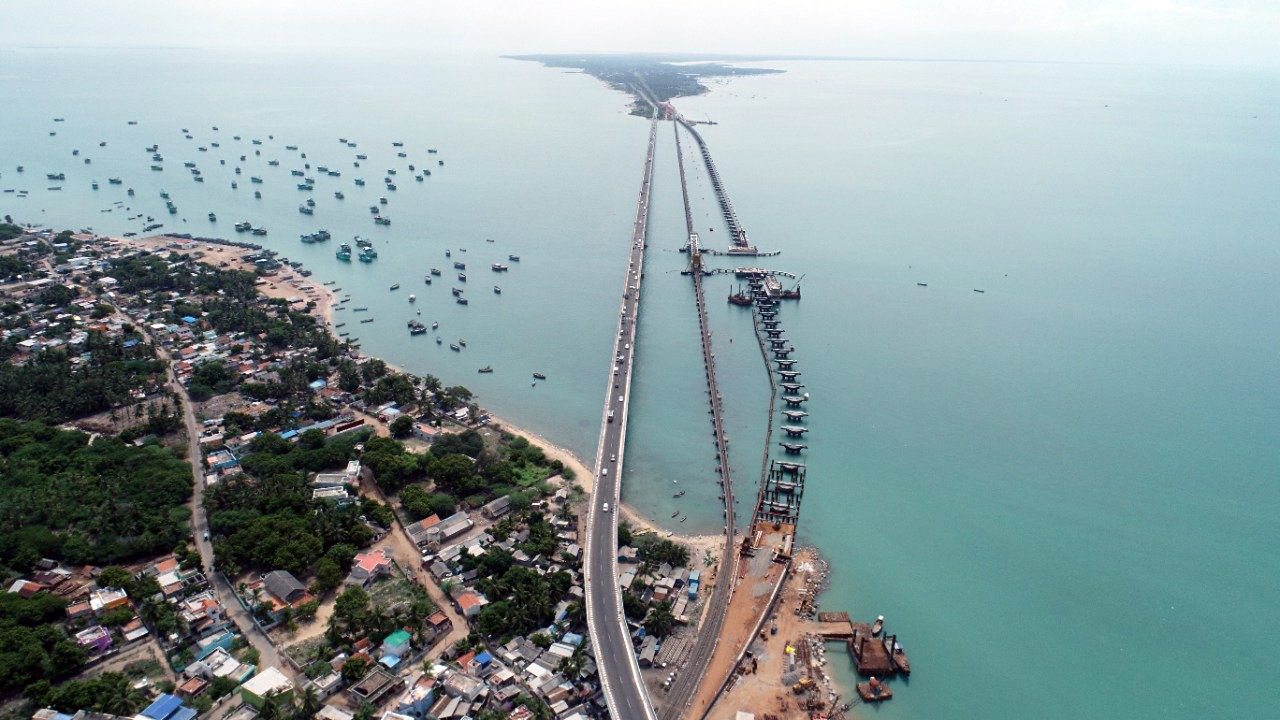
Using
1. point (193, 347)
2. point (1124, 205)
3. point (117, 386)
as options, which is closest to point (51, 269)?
point (193, 347)

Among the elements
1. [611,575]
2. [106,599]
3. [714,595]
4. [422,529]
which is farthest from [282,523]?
[714,595]

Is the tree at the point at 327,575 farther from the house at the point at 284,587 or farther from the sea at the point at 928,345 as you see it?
the sea at the point at 928,345

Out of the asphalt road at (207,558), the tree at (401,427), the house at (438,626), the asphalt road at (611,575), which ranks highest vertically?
the asphalt road at (611,575)

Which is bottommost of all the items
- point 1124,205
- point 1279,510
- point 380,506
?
point 380,506

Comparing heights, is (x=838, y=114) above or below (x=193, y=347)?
above

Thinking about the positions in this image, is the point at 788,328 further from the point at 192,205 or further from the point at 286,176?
the point at 286,176

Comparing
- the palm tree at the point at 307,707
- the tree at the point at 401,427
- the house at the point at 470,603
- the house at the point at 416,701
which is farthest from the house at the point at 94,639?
the tree at the point at 401,427

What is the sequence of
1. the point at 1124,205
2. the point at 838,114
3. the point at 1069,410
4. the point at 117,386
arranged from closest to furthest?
the point at 117,386 → the point at 1069,410 → the point at 1124,205 → the point at 838,114
